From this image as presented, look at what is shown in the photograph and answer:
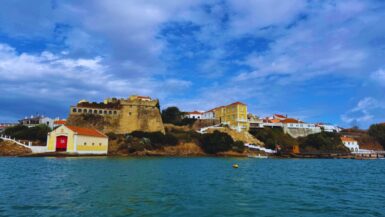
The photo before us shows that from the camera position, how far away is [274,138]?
3344 inches

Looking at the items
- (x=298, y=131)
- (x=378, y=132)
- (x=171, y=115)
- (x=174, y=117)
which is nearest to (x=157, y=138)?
(x=174, y=117)

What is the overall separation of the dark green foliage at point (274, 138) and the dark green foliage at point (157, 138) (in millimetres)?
25242

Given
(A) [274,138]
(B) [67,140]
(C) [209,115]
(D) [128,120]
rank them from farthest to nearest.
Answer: (C) [209,115]
(A) [274,138]
(D) [128,120]
(B) [67,140]

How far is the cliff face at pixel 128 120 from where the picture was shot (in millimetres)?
72125

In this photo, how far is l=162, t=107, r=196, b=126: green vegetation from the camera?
93.2m

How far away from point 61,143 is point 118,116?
66.5 feet

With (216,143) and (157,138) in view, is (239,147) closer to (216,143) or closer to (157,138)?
(216,143)

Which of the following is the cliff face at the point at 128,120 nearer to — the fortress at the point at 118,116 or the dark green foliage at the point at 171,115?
the fortress at the point at 118,116

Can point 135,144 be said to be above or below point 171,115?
below

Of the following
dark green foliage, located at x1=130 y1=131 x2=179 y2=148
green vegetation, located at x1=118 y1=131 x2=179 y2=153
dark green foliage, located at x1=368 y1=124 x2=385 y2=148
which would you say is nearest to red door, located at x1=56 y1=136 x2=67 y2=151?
green vegetation, located at x1=118 y1=131 x2=179 y2=153

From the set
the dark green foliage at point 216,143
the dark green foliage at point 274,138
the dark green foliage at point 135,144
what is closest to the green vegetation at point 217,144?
the dark green foliage at point 216,143

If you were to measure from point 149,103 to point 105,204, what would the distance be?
207 ft

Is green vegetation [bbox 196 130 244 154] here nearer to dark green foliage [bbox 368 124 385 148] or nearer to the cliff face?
the cliff face

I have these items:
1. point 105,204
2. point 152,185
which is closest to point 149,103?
point 152,185
